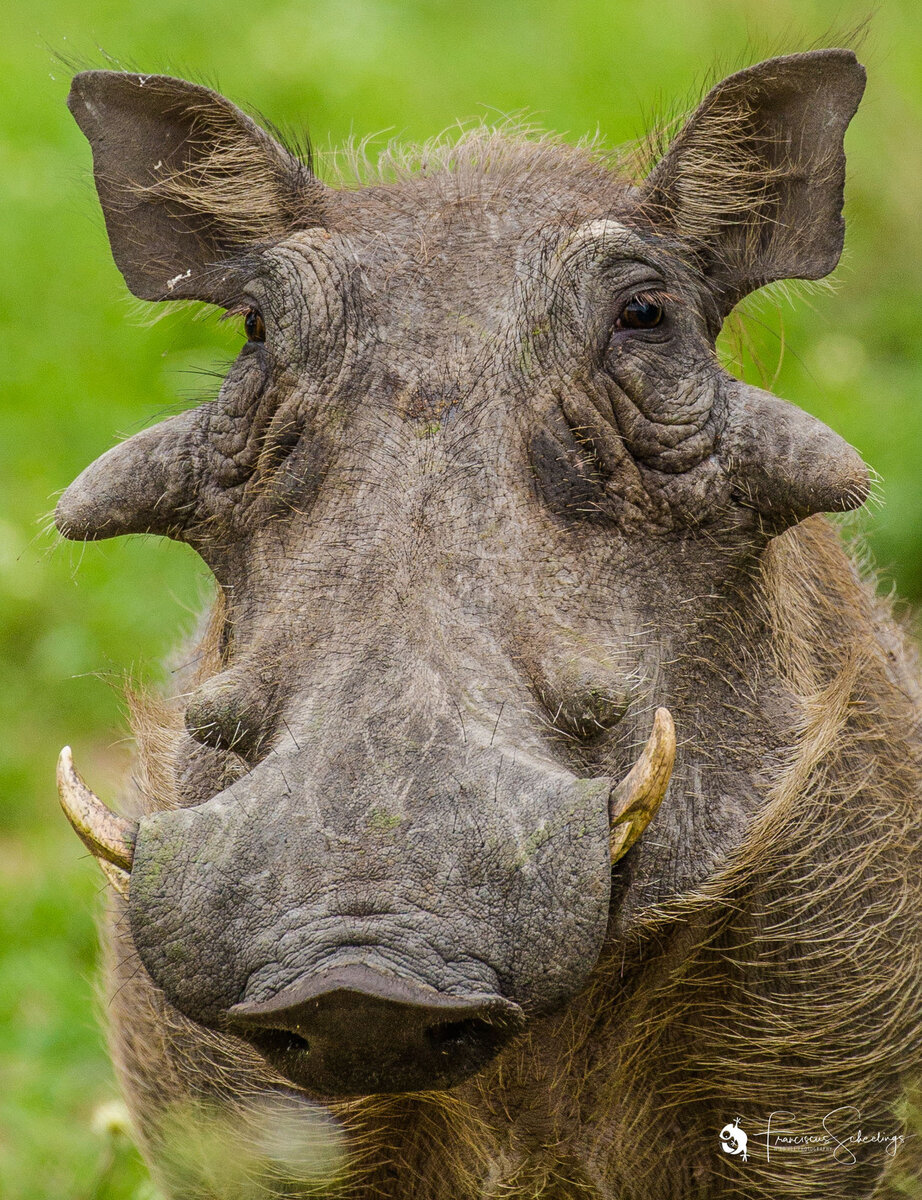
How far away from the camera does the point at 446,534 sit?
7.80 ft

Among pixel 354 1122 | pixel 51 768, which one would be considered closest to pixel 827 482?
pixel 354 1122

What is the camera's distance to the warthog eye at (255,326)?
2742 millimetres

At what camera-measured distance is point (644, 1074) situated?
2871mm

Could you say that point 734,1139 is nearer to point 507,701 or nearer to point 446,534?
point 507,701

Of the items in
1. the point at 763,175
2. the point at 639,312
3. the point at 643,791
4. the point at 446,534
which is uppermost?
the point at 763,175

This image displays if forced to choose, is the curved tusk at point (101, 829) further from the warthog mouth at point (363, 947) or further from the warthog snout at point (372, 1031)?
the warthog snout at point (372, 1031)

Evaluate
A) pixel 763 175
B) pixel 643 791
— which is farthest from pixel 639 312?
pixel 643 791

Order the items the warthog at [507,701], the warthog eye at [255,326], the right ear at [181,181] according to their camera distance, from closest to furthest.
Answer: the warthog at [507,701], the warthog eye at [255,326], the right ear at [181,181]

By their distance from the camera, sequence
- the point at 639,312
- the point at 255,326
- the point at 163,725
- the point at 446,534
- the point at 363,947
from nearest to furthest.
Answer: the point at 363,947, the point at 446,534, the point at 639,312, the point at 255,326, the point at 163,725

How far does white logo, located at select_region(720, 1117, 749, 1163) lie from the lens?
292 centimetres

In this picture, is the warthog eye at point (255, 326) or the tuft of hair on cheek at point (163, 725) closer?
the warthog eye at point (255, 326)

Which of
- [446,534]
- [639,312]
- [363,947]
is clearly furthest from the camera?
[639,312]

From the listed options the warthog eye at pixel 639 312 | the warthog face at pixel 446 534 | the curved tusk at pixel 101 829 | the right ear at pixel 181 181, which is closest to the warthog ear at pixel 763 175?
the warthog face at pixel 446 534

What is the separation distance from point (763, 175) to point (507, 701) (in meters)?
1.04
